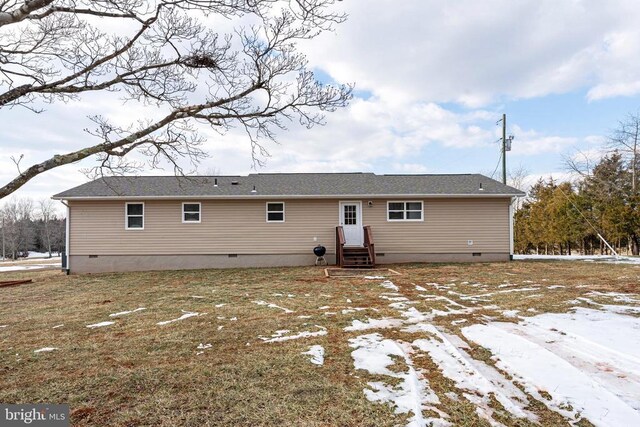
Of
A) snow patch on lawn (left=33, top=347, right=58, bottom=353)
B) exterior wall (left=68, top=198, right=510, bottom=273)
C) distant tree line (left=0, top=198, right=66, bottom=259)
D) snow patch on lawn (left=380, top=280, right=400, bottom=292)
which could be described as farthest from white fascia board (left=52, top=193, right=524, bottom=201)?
distant tree line (left=0, top=198, right=66, bottom=259)

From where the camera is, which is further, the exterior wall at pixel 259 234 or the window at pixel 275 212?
the window at pixel 275 212

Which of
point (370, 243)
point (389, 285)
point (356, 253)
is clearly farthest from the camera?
point (356, 253)

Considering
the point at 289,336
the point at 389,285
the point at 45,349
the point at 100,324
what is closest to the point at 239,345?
the point at 289,336

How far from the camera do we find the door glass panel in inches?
522

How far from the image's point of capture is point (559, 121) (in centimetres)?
1767

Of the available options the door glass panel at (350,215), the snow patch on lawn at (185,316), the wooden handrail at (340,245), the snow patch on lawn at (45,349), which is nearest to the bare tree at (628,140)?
the door glass panel at (350,215)

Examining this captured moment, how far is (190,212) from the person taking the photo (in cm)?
1302

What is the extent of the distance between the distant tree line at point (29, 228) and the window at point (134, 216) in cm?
4385

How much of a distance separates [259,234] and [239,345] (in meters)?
9.13

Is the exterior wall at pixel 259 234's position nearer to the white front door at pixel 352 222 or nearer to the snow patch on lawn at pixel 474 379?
the white front door at pixel 352 222

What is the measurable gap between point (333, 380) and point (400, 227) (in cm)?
1070

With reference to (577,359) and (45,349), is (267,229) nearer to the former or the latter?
(45,349)

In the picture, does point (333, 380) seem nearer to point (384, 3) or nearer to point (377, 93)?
point (384, 3)

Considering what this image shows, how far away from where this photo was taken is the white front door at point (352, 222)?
43.2ft
